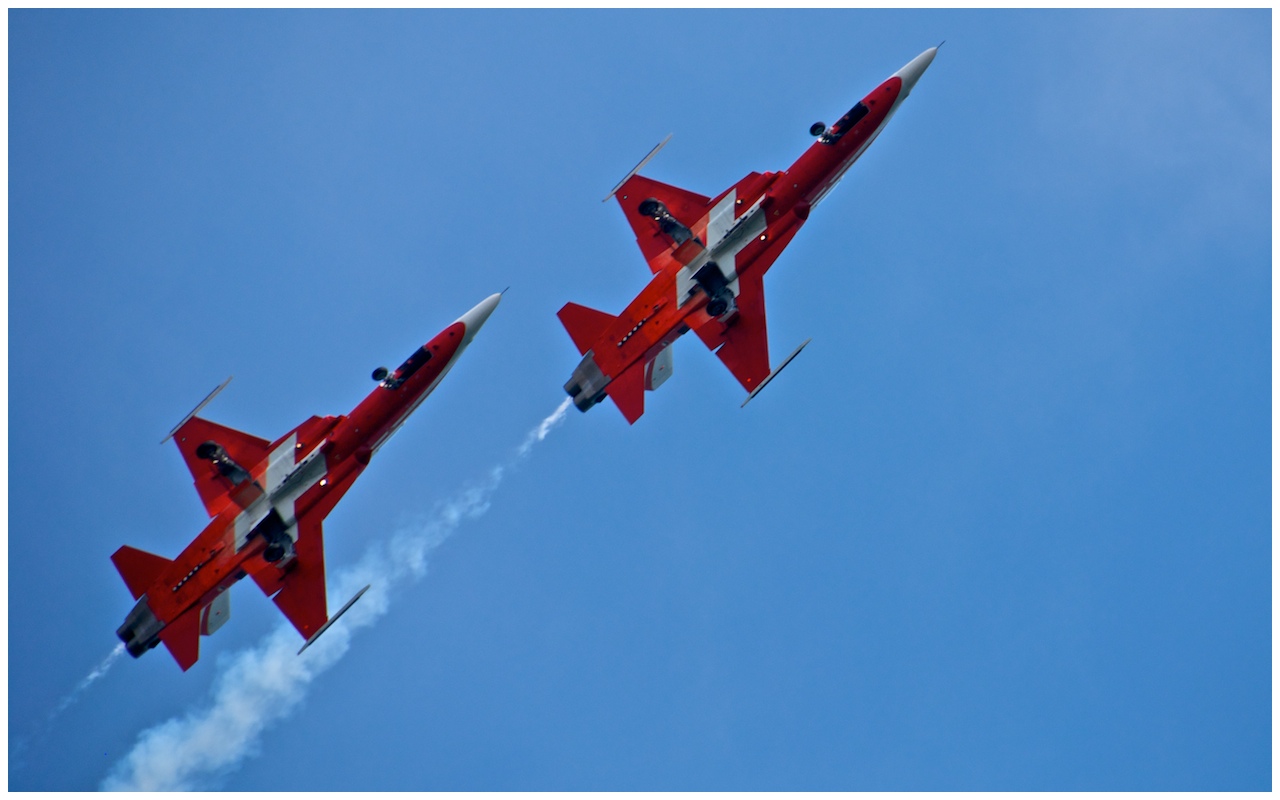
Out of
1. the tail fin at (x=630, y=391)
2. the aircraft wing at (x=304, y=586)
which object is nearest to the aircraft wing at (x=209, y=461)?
the aircraft wing at (x=304, y=586)

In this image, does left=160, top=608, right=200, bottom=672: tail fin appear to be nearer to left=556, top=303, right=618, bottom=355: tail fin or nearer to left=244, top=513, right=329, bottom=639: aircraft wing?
left=244, top=513, right=329, bottom=639: aircraft wing

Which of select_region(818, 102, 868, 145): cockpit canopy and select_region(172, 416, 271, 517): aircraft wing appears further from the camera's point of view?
select_region(818, 102, 868, 145): cockpit canopy

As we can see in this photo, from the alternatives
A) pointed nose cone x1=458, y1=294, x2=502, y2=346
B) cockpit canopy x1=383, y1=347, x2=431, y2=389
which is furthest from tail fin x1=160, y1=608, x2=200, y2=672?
pointed nose cone x1=458, y1=294, x2=502, y2=346

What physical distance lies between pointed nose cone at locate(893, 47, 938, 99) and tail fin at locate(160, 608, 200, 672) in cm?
2704

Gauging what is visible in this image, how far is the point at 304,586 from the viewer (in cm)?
4125

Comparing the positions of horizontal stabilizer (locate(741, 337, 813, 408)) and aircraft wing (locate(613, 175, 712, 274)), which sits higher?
aircraft wing (locate(613, 175, 712, 274))

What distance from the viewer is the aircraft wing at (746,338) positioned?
41.8m

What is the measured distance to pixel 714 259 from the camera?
4166 cm

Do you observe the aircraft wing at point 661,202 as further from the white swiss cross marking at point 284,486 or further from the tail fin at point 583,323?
the white swiss cross marking at point 284,486

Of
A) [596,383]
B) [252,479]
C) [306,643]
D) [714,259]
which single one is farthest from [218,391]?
[714,259]

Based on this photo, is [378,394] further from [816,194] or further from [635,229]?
[816,194]

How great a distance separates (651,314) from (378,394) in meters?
8.66

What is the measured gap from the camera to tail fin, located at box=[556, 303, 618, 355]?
42.1 meters

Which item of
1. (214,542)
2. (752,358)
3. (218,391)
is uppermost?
(218,391)
